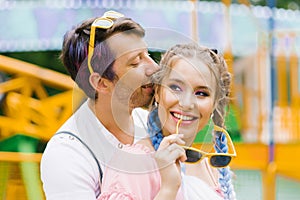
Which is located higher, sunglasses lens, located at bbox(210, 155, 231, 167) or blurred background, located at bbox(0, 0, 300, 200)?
sunglasses lens, located at bbox(210, 155, 231, 167)

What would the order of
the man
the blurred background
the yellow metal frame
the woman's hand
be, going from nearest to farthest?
the woman's hand
the man
the blurred background
the yellow metal frame

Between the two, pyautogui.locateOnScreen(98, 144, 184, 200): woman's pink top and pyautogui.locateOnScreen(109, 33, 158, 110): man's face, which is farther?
pyautogui.locateOnScreen(109, 33, 158, 110): man's face

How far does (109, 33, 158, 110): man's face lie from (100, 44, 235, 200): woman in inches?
1.2

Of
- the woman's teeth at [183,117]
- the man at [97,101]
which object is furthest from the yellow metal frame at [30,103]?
the woman's teeth at [183,117]

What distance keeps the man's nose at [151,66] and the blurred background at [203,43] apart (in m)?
0.04

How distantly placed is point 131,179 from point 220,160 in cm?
23

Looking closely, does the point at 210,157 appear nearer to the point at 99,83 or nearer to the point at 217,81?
the point at 217,81

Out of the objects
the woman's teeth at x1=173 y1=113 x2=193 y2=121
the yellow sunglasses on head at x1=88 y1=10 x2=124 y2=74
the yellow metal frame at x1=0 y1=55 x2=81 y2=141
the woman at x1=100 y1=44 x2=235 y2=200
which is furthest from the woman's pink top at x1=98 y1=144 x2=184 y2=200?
the yellow metal frame at x1=0 y1=55 x2=81 y2=141

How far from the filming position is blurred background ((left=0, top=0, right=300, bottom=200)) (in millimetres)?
4418

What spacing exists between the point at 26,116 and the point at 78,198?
351 cm

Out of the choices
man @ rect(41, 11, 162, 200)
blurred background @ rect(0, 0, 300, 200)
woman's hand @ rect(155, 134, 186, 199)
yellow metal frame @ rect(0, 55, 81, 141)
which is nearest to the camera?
woman's hand @ rect(155, 134, 186, 199)

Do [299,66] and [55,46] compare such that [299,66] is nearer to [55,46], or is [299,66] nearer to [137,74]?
[55,46]

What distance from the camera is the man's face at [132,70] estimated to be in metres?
1.59

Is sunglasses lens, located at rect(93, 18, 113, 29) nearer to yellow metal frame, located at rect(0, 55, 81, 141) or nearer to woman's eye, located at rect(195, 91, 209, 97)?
woman's eye, located at rect(195, 91, 209, 97)
